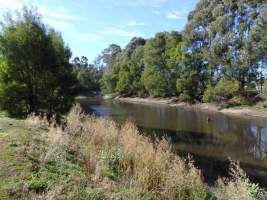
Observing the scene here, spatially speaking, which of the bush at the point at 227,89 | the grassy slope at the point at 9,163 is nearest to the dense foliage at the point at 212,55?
the bush at the point at 227,89

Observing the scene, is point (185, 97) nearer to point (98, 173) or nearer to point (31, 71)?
point (31, 71)

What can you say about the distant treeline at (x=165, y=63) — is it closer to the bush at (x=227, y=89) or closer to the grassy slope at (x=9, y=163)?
the bush at (x=227, y=89)

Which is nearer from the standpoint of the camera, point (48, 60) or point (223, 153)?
point (223, 153)

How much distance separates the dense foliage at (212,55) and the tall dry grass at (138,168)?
1318 inches

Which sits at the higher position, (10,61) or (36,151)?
(10,61)

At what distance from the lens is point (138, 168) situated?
10.2 metres

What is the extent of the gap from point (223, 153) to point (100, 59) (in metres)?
125

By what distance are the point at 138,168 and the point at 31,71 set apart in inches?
798

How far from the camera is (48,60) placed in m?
28.4

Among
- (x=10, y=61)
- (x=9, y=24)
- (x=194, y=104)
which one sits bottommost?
(x=194, y=104)

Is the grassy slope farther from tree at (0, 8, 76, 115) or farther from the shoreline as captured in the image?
the shoreline

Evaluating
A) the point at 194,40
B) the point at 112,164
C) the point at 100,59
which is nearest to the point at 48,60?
the point at 112,164

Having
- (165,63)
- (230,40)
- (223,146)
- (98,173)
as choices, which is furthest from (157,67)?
(98,173)

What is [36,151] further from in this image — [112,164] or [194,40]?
[194,40]
